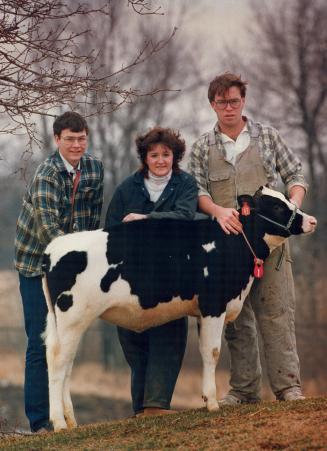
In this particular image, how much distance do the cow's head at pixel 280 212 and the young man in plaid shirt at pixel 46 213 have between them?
58.4 inches

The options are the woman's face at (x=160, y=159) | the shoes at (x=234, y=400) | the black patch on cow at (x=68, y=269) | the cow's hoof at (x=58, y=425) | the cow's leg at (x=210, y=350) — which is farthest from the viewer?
the shoes at (x=234, y=400)

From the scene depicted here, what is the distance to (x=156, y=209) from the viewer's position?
905 cm

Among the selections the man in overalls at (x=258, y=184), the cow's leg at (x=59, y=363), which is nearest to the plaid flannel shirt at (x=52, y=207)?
the cow's leg at (x=59, y=363)

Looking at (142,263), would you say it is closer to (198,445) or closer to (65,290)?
(65,290)

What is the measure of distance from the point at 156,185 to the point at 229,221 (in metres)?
0.78

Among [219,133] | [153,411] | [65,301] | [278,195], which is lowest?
[153,411]

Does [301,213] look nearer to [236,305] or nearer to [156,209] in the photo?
[236,305]

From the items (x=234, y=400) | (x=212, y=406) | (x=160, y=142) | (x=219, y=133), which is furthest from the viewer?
(x=234, y=400)

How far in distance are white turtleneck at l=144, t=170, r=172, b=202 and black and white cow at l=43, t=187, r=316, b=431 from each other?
0.45 meters

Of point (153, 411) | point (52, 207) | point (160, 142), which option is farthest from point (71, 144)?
point (153, 411)

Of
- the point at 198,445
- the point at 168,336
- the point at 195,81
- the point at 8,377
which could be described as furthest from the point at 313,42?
the point at 198,445

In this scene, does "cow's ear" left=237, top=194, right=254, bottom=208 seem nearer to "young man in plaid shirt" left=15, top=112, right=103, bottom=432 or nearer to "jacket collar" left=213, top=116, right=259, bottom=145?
"jacket collar" left=213, top=116, right=259, bottom=145

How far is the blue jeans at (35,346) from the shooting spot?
9.16 m

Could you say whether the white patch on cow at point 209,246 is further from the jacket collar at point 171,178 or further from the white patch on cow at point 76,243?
the white patch on cow at point 76,243
